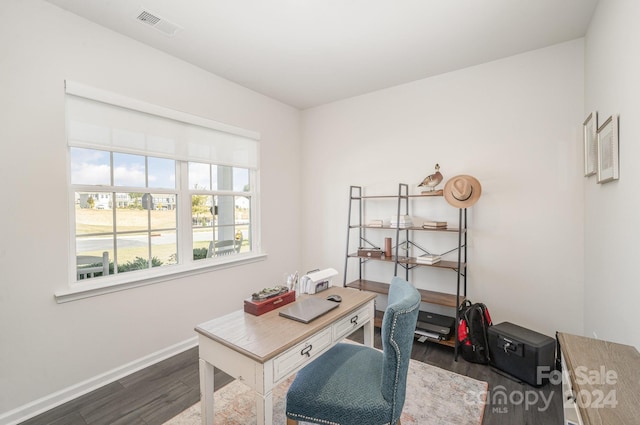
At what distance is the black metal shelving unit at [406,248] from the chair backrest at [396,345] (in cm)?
151

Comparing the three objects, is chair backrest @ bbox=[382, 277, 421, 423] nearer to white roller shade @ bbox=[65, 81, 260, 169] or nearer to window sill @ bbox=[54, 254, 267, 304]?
window sill @ bbox=[54, 254, 267, 304]

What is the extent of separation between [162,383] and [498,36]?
3988 mm

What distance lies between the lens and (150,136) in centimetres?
263

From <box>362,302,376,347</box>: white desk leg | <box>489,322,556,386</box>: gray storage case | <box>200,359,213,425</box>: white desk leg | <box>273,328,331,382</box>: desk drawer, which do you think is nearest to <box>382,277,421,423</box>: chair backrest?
<box>273,328,331,382</box>: desk drawer

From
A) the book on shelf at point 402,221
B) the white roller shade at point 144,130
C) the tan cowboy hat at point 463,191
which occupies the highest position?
the white roller shade at point 144,130

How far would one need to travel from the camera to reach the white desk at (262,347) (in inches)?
50.9

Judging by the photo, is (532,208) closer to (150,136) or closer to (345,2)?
(345,2)

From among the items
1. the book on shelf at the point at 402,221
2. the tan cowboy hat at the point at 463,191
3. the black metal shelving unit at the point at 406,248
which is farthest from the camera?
the book on shelf at the point at 402,221

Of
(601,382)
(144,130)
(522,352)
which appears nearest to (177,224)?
(144,130)

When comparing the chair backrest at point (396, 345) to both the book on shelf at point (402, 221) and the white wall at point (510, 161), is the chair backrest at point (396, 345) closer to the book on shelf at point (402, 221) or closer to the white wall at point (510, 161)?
the book on shelf at point (402, 221)

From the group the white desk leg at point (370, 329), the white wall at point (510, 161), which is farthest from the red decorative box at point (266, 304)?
the white wall at point (510, 161)

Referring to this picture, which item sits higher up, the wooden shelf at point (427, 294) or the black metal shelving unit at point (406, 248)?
the black metal shelving unit at point (406, 248)

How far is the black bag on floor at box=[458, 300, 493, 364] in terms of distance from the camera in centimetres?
255

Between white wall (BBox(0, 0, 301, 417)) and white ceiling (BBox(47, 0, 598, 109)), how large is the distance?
0.23 m
